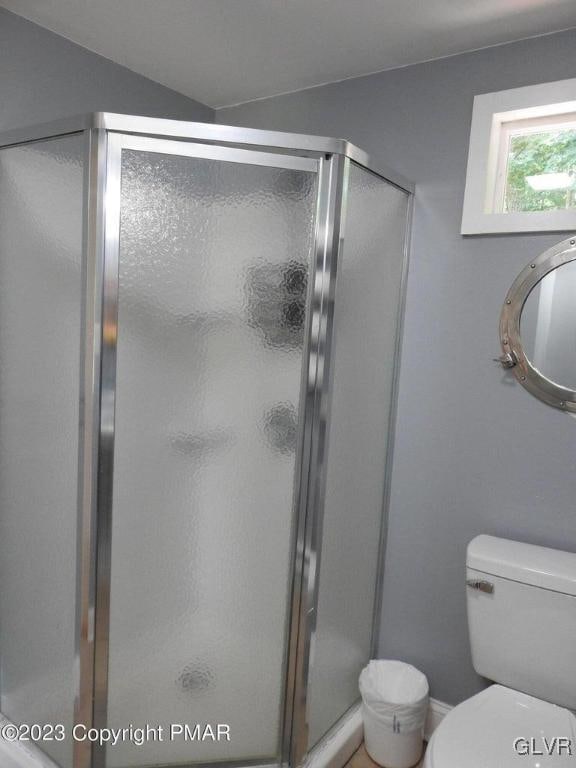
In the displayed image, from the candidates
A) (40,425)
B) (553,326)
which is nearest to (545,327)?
(553,326)

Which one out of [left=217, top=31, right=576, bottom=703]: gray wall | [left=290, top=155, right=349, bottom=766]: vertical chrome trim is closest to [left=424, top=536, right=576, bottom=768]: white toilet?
[left=217, top=31, right=576, bottom=703]: gray wall

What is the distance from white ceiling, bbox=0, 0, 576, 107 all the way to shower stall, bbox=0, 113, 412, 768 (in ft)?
1.33

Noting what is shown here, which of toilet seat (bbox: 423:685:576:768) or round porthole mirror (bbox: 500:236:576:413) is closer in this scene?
toilet seat (bbox: 423:685:576:768)

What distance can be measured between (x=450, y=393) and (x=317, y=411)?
0.54 metres

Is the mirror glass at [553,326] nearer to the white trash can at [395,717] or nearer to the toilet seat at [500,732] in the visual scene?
the toilet seat at [500,732]

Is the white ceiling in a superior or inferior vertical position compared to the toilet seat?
superior

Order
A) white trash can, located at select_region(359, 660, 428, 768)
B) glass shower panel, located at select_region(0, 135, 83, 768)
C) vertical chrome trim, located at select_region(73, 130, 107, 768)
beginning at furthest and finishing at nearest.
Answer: white trash can, located at select_region(359, 660, 428, 768) → glass shower panel, located at select_region(0, 135, 83, 768) → vertical chrome trim, located at select_region(73, 130, 107, 768)

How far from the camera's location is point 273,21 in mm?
1603

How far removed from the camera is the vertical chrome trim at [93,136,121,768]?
4.30 feet

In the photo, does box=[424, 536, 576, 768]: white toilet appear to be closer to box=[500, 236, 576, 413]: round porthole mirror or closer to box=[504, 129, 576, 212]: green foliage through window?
box=[500, 236, 576, 413]: round porthole mirror

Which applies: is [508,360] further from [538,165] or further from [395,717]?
[395,717]

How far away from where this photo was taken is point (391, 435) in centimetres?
195

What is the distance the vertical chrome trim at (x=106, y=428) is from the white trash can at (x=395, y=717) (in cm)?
83

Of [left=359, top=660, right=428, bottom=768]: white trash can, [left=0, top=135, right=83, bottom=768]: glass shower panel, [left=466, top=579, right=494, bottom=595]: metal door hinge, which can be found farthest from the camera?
[left=359, top=660, right=428, bottom=768]: white trash can
